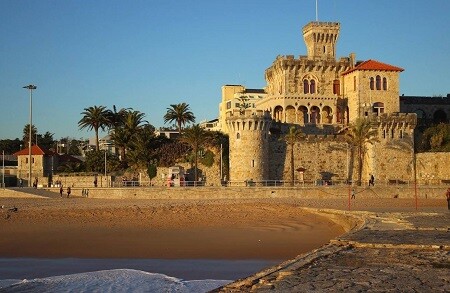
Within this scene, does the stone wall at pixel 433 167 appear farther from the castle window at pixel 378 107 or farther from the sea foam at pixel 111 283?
the sea foam at pixel 111 283

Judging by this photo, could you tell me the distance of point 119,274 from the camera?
15688 millimetres

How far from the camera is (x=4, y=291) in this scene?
13.5m

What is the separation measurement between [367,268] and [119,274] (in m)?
7.26

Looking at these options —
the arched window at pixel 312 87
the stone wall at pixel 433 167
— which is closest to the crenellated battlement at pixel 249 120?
the arched window at pixel 312 87

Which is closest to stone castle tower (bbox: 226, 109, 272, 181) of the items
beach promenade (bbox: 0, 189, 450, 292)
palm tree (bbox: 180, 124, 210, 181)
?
palm tree (bbox: 180, 124, 210, 181)

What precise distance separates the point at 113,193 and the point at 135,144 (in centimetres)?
968

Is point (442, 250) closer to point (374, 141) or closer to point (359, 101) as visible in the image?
point (374, 141)

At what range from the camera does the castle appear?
161 feet

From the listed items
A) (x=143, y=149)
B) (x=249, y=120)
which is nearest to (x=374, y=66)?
(x=249, y=120)

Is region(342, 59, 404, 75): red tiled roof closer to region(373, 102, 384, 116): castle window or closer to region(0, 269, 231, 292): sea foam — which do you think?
region(373, 102, 384, 116): castle window

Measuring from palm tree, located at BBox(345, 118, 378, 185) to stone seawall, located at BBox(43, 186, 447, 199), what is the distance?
14.5ft

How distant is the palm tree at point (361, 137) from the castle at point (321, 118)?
631 mm

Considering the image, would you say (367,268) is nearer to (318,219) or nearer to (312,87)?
(318,219)

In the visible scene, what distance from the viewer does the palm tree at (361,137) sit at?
49875mm
